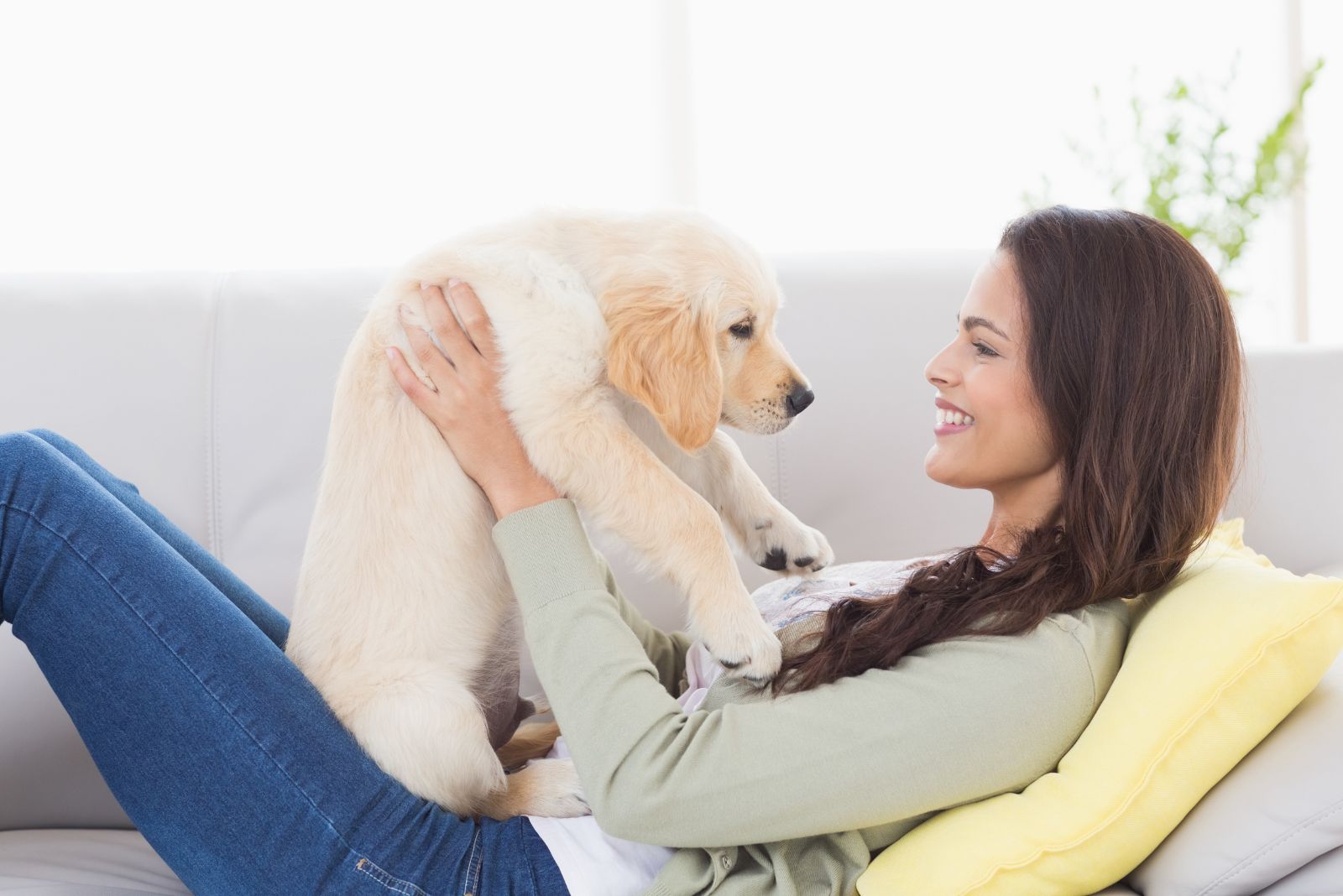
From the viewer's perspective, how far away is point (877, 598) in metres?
1.31

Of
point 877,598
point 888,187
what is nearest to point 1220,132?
point 888,187

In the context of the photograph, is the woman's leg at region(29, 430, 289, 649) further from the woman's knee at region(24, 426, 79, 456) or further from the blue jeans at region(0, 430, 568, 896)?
the blue jeans at region(0, 430, 568, 896)

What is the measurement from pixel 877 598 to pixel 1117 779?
34cm

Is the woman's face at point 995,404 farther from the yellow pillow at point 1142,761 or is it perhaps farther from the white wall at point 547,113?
the white wall at point 547,113

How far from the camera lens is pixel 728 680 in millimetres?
1254

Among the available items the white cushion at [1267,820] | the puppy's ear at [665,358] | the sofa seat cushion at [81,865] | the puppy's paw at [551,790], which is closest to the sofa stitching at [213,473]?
the sofa seat cushion at [81,865]

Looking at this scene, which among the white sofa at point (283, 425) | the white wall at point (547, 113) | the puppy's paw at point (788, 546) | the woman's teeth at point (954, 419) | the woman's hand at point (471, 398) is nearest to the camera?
the woman's hand at point (471, 398)

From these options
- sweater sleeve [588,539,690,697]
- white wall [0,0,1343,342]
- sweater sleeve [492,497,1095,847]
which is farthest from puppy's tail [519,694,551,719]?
white wall [0,0,1343,342]

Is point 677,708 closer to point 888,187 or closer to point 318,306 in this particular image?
point 318,306

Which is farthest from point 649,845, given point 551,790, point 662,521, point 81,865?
point 81,865

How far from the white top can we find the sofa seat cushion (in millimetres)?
597

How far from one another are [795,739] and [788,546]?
48cm

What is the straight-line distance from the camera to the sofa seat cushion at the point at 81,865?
55.0 inches

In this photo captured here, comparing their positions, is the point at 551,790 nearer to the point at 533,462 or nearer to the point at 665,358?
the point at 533,462
